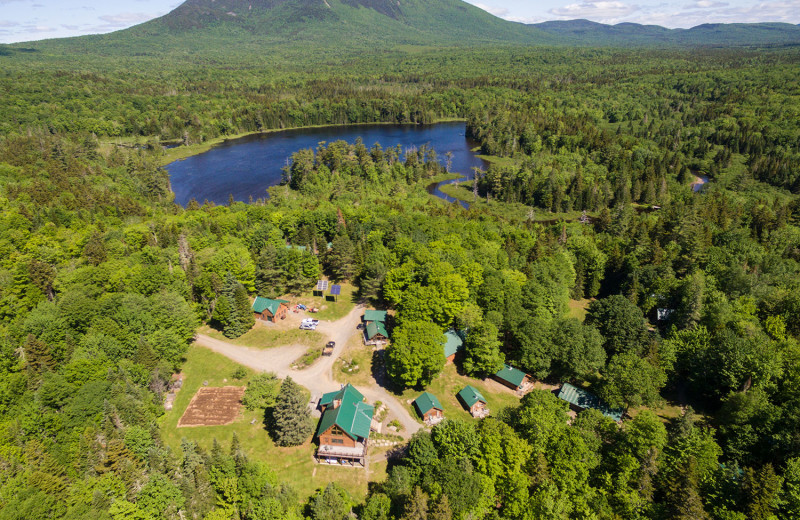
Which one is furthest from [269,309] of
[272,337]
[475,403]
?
[475,403]

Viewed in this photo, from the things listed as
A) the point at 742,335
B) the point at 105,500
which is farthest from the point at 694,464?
the point at 105,500

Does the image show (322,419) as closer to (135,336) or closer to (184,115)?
(135,336)

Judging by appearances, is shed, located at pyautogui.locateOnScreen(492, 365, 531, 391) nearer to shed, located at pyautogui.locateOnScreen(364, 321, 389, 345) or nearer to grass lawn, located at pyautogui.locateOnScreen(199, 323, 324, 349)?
shed, located at pyautogui.locateOnScreen(364, 321, 389, 345)

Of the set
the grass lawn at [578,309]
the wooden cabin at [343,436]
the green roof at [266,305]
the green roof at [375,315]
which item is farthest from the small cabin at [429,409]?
the grass lawn at [578,309]

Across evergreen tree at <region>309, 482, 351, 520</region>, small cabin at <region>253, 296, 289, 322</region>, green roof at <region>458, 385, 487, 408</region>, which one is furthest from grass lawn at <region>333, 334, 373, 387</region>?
evergreen tree at <region>309, 482, 351, 520</region>

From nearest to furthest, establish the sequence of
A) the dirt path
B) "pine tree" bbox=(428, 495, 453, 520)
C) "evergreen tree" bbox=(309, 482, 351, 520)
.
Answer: "pine tree" bbox=(428, 495, 453, 520)
"evergreen tree" bbox=(309, 482, 351, 520)
the dirt path

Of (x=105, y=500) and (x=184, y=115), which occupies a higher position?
(x=184, y=115)

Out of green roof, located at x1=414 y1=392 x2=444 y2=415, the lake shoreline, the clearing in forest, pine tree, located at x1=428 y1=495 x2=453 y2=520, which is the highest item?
the lake shoreline
